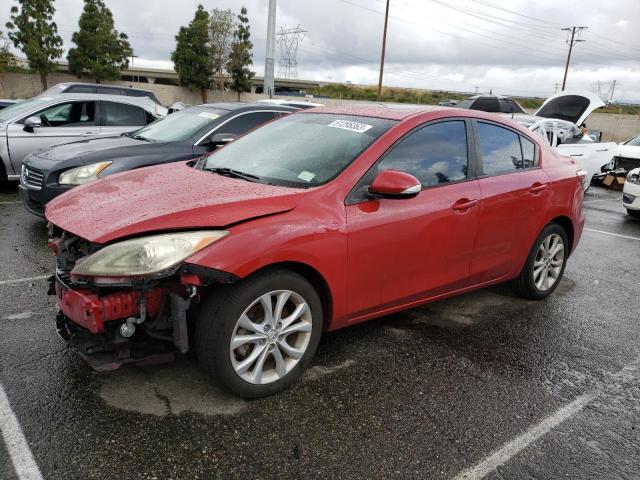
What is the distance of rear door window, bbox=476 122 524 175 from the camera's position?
159 inches

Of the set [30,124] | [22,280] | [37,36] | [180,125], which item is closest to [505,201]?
[22,280]

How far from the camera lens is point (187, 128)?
22.4 ft

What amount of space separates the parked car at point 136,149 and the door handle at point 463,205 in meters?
3.20

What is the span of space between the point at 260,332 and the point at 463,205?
1.74m

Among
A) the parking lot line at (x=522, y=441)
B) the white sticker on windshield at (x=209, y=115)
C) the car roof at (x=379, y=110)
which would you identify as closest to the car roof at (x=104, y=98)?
the white sticker on windshield at (x=209, y=115)

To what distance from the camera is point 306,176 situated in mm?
3289

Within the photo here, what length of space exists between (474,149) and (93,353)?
9.55 feet

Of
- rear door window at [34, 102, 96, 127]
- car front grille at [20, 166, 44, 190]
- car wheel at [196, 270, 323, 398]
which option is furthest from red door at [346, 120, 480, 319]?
rear door window at [34, 102, 96, 127]

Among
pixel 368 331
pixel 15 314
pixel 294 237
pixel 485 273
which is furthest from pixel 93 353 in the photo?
pixel 485 273

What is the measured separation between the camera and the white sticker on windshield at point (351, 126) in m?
3.58

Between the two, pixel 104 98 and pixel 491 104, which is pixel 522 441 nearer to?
pixel 104 98

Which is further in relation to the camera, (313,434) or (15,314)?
(15,314)

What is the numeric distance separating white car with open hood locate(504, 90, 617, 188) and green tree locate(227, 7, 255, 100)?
3943 centimetres

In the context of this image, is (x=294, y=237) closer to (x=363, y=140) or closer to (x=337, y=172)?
(x=337, y=172)
